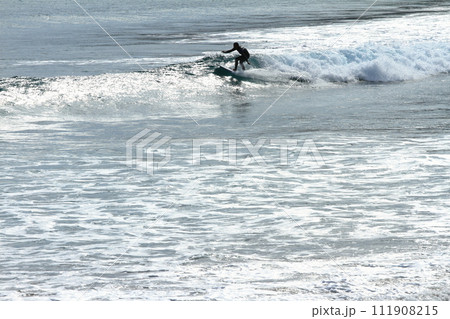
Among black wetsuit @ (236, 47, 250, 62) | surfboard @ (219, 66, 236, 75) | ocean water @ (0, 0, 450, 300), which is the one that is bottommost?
ocean water @ (0, 0, 450, 300)

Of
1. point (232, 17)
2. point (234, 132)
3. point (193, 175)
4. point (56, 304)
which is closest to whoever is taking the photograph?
point (56, 304)

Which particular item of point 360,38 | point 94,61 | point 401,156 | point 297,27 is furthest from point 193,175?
point 297,27

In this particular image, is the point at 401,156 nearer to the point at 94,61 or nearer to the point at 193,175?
the point at 193,175

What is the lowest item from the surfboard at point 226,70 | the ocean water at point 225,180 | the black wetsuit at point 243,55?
the ocean water at point 225,180

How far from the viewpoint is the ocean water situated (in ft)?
22.2

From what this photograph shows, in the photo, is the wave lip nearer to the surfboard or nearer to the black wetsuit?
the black wetsuit

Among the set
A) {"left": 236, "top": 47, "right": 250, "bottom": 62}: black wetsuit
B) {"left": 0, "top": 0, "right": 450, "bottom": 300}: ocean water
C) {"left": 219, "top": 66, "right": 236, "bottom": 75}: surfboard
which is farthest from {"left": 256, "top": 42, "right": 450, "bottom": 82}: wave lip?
{"left": 219, "top": 66, "right": 236, "bottom": 75}: surfboard

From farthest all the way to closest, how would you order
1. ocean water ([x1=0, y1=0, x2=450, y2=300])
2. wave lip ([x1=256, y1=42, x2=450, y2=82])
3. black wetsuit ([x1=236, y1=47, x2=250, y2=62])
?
wave lip ([x1=256, y1=42, x2=450, y2=82]), black wetsuit ([x1=236, y1=47, x2=250, y2=62]), ocean water ([x1=0, y1=0, x2=450, y2=300])

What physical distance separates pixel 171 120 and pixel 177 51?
14.8m

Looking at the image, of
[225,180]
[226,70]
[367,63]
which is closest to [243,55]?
[226,70]

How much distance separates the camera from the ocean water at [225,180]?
22.2 feet

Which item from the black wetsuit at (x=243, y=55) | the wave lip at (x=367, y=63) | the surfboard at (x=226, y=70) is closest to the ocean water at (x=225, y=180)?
the wave lip at (x=367, y=63)

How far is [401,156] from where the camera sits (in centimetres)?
1168

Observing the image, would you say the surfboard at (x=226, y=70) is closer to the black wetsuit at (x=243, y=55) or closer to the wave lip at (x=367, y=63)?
the black wetsuit at (x=243, y=55)
